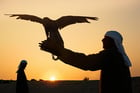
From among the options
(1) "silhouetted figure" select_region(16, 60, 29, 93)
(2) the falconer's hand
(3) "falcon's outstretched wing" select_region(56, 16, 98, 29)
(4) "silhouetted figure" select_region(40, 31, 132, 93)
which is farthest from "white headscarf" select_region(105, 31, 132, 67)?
(1) "silhouetted figure" select_region(16, 60, 29, 93)

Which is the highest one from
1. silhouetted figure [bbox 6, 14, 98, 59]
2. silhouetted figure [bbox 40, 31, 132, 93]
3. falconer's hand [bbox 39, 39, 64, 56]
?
silhouetted figure [bbox 6, 14, 98, 59]

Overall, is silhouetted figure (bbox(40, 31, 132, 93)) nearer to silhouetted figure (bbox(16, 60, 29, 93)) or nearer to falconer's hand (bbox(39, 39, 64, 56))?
falconer's hand (bbox(39, 39, 64, 56))

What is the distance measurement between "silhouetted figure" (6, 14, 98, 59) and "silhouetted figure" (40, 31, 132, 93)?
0.45ft

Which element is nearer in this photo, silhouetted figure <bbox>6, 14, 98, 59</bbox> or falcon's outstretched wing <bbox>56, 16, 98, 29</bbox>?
silhouetted figure <bbox>6, 14, 98, 59</bbox>

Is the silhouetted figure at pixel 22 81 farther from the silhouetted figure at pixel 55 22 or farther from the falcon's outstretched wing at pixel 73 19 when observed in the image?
the falcon's outstretched wing at pixel 73 19

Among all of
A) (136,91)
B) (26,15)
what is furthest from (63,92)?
(26,15)

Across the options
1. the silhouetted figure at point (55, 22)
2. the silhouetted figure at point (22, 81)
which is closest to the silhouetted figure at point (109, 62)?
the silhouetted figure at point (55, 22)

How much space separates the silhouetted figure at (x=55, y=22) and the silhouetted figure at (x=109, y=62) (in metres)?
0.14

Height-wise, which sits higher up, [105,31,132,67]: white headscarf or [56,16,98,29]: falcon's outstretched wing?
[56,16,98,29]: falcon's outstretched wing

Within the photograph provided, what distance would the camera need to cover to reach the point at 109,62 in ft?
19.4

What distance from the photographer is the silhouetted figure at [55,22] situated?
18.3ft

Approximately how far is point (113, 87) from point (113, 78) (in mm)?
114

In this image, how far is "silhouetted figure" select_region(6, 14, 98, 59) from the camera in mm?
Answer: 5586

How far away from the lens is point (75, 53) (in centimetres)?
573
